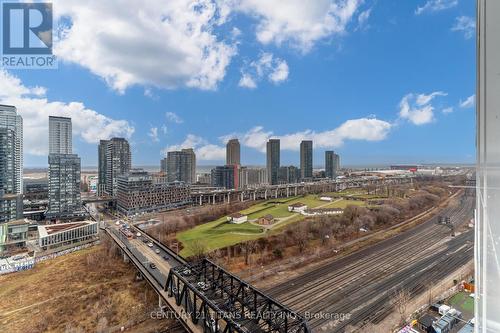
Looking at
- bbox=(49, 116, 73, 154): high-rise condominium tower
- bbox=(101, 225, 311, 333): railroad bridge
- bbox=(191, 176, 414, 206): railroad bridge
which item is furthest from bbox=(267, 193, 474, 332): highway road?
bbox=(49, 116, 73, 154): high-rise condominium tower

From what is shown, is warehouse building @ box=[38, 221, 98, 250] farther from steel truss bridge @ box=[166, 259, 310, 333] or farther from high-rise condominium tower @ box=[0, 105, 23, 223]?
steel truss bridge @ box=[166, 259, 310, 333]

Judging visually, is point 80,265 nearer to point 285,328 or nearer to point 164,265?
point 164,265

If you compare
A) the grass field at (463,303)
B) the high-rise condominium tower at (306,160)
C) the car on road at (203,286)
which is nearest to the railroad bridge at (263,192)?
the high-rise condominium tower at (306,160)

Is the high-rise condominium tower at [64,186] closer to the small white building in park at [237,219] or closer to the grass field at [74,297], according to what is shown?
the grass field at [74,297]

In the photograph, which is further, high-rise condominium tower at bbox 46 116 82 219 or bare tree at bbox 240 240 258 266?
high-rise condominium tower at bbox 46 116 82 219

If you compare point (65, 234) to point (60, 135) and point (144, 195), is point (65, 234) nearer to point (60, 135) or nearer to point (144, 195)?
point (144, 195)

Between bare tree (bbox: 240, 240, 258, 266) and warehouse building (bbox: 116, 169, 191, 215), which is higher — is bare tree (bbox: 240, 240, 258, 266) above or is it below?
below
